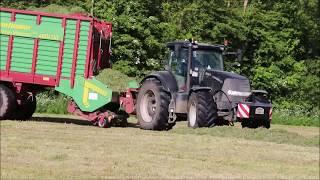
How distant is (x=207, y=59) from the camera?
663 inches

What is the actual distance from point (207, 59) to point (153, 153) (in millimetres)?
5039

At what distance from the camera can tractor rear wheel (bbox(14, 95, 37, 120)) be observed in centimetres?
1844

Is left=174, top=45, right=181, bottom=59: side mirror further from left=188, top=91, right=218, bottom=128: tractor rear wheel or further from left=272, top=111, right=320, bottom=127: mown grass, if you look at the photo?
left=272, top=111, right=320, bottom=127: mown grass

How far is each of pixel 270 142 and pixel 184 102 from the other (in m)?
2.53

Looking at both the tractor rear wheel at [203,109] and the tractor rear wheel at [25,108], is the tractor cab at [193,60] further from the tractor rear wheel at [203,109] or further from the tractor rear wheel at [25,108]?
the tractor rear wheel at [25,108]

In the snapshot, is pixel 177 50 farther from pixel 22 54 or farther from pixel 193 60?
pixel 22 54

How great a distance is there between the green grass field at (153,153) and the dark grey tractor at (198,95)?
40 cm

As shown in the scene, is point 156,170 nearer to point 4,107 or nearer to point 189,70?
point 189,70

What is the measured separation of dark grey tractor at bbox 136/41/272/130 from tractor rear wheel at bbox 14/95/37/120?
332cm

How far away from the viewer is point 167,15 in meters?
39.5

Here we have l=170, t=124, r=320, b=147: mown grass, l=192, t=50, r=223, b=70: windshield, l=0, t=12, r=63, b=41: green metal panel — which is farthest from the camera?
l=0, t=12, r=63, b=41: green metal panel

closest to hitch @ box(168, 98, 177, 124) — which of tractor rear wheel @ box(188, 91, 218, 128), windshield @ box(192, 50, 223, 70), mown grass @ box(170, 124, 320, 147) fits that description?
mown grass @ box(170, 124, 320, 147)

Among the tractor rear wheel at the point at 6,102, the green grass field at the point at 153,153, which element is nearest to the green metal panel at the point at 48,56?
the tractor rear wheel at the point at 6,102

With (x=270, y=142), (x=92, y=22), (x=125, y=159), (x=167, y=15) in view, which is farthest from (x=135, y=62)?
(x=125, y=159)
